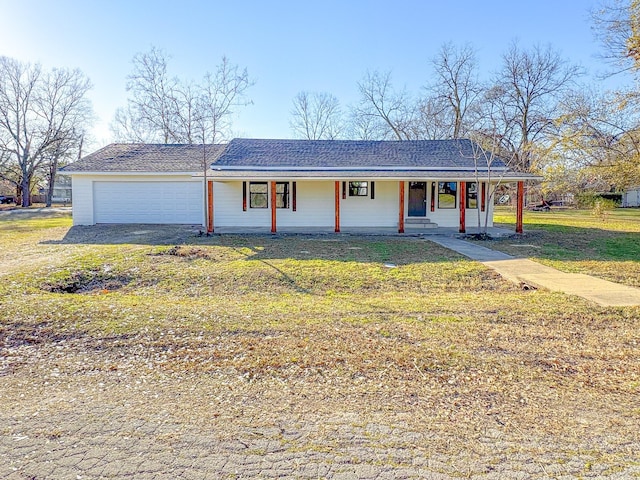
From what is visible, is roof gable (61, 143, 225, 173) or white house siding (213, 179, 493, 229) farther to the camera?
roof gable (61, 143, 225, 173)

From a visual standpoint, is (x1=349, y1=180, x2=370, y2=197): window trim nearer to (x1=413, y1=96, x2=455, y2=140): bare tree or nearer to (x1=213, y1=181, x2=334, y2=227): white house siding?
(x1=213, y1=181, x2=334, y2=227): white house siding

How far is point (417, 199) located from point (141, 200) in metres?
12.4

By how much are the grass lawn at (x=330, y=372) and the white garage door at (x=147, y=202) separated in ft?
37.1

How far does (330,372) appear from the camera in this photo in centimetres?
363

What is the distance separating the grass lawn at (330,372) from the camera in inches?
98.6

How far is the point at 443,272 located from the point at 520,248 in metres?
4.54

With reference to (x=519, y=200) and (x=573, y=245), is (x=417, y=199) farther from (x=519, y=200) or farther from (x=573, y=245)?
(x=573, y=245)

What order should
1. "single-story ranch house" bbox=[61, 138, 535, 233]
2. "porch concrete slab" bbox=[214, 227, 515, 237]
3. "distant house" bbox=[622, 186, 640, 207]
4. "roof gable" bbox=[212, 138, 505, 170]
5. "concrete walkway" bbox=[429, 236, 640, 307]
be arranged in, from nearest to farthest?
"concrete walkway" bbox=[429, 236, 640, 307] → "porch concrete slab" bbox=[214, 227, 515, 237] → "single-story ranch house" bbox=[61, 138, 535, 233] → "roof gable" bbox=[212, 138, 505, 170] → "distant house" bbox=[622, 186, 640, 207]

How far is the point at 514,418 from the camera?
2.84m

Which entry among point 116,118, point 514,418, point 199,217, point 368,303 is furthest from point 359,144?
point 116,118

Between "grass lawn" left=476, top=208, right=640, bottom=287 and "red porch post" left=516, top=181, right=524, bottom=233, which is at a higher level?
"red porch post" left=516, top=181, right=524, bottom=233

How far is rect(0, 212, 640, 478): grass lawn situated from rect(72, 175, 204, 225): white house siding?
11.3 metres

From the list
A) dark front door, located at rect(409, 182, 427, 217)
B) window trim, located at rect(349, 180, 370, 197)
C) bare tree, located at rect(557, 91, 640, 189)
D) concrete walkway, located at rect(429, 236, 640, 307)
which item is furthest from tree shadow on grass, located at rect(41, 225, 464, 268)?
bare tree, located at rect(557, 91, 640, 189)

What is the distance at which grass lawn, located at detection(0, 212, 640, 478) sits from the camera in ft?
8.21
